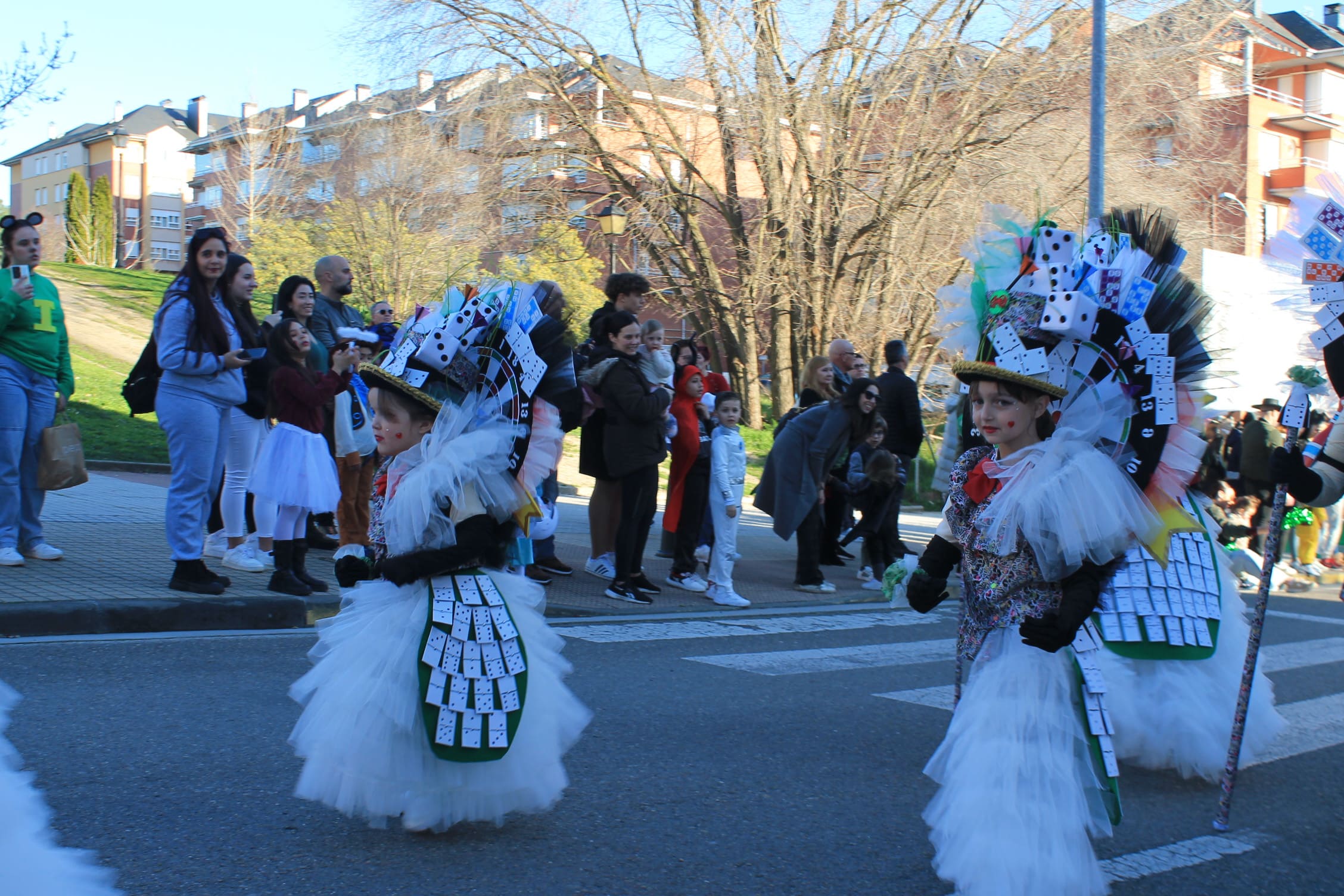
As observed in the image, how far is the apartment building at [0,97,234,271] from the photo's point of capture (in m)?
85.8

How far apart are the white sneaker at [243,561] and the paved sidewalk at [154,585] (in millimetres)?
64

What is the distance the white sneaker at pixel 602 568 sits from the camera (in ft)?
32.1

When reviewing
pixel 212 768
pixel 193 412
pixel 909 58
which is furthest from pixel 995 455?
pixel 909 58

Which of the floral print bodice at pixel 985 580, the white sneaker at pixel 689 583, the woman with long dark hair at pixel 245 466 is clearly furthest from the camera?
the white sneaker at pixel 689 583

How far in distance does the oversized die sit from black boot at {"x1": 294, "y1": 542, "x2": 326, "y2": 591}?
547cm

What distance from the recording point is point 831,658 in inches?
292

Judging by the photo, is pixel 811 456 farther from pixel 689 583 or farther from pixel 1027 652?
pixel 1027 652

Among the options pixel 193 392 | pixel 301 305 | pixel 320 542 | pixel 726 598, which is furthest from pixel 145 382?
pixel 726 598

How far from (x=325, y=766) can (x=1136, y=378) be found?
9.26 ft

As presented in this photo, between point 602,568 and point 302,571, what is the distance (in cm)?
269

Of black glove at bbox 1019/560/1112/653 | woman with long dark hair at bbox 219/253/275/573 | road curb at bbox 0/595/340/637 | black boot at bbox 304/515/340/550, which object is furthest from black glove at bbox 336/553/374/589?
black boot at bbox 304/515/340/550

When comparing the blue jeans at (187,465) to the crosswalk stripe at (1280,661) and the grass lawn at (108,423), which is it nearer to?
the crosswalk stripe at (1280,661)

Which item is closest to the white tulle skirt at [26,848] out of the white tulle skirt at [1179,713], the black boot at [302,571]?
the white tulle skirt at [1179,713]

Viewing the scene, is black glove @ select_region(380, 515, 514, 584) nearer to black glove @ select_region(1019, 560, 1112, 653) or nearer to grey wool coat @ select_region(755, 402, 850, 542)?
black glove @ select_region(1019, 560, 1112, 653)
